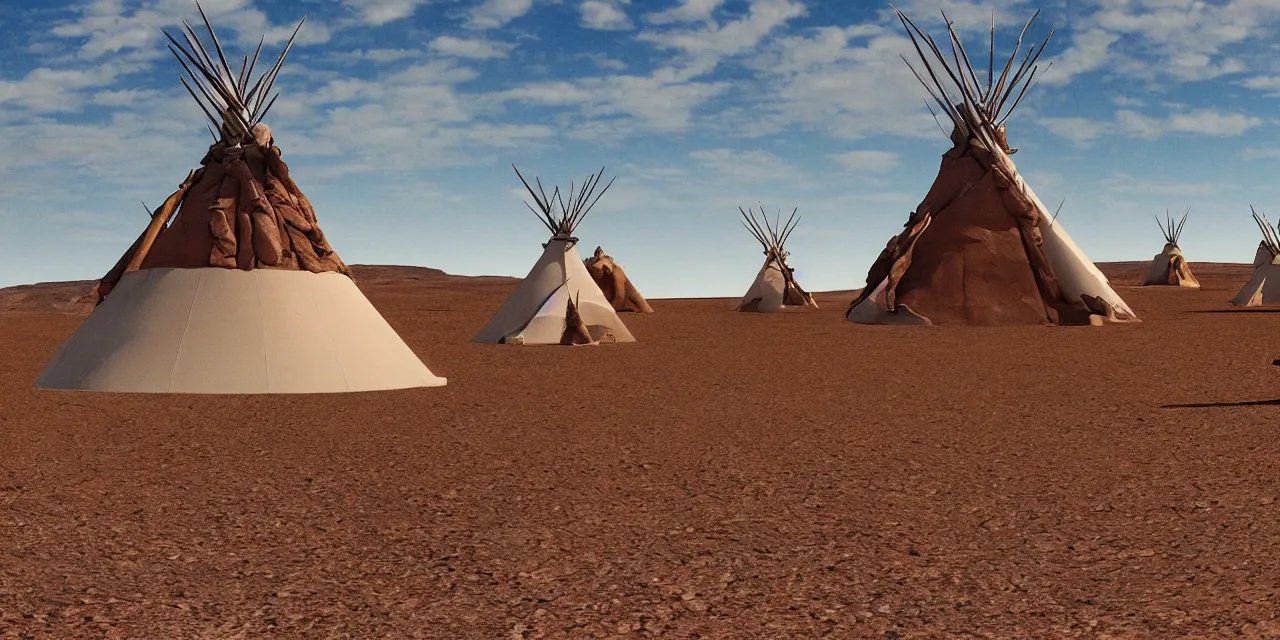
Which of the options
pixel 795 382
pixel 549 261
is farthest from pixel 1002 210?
pixel 795 382

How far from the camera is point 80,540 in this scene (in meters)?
4.57

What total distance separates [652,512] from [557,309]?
11.5 metres

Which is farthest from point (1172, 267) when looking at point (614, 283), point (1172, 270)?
point (614, 283)

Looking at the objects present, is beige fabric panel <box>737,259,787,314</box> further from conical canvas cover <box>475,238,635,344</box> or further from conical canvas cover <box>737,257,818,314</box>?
conical canvas cover <box>475,238,635,344</box>

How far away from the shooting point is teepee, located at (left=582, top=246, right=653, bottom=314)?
1055 inches

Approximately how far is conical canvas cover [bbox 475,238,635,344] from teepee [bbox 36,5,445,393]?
5710 mm

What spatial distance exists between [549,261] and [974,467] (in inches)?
449

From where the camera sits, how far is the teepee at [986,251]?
18.4 metres

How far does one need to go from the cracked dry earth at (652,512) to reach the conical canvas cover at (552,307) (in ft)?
19.8

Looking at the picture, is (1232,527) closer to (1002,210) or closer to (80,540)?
(80,540)

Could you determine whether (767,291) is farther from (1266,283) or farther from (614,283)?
(1266,283)

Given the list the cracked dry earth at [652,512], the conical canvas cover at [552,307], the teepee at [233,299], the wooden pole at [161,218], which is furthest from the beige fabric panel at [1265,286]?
the wooden pole at [161,218]

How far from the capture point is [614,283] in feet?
88.9

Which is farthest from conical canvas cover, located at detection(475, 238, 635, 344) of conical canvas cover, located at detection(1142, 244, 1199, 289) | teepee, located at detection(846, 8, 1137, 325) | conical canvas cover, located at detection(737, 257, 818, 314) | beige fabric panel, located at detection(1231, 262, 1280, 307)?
conical canvas cover, located at detection(1142, 244, 1199, 289)
